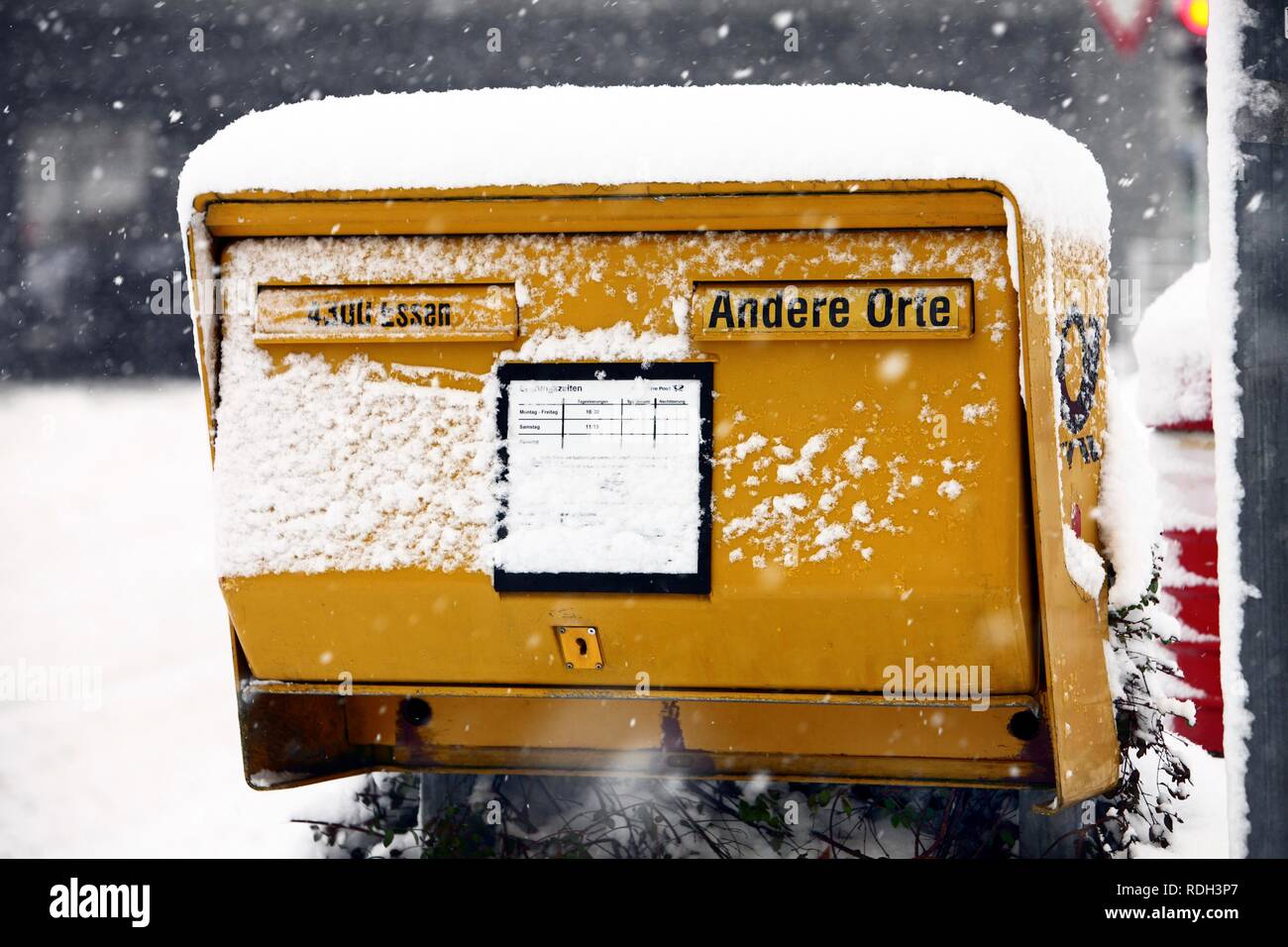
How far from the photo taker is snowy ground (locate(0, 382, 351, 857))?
3760 millimetres

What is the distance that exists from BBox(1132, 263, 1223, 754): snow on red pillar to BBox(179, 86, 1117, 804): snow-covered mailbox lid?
1668 millimetres

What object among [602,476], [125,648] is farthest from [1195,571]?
[125,648]

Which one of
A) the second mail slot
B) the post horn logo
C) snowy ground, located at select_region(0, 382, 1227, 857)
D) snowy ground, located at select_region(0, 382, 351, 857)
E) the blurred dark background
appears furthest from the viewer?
the blurred dark background

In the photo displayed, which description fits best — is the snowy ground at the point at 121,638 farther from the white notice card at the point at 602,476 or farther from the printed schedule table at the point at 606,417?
the printed schedule table at the point at 606,417

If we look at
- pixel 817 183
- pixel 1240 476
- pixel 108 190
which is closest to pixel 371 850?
pixel 817 183

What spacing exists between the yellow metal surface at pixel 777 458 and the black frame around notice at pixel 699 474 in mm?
21

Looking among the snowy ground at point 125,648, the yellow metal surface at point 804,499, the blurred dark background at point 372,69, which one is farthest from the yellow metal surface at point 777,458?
the blurred dark background at point 372,69

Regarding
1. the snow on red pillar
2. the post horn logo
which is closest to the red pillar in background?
the snow on red pillar

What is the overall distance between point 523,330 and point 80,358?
8.52 m

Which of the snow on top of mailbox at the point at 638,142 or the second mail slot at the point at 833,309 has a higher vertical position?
the snow on top of mailbox at the point at 638,142

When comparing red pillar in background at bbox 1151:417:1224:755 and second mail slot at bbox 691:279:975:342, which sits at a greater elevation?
second mail slot at bbox 691:279:975:342

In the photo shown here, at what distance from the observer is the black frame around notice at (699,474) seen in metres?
2.34

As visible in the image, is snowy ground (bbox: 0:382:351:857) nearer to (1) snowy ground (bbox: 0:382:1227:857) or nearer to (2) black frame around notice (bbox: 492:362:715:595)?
(1) snowy ground (bbox: 0:382:1227:857)

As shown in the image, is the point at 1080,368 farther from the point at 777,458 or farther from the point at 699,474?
the point at 699,474
